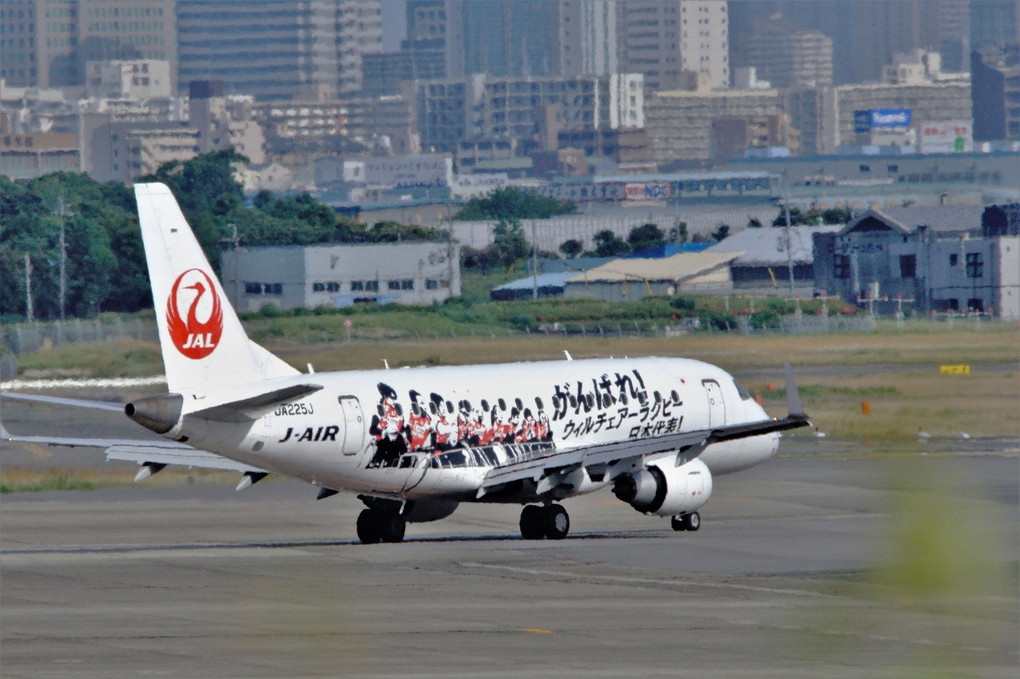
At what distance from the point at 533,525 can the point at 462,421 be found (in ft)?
8.72

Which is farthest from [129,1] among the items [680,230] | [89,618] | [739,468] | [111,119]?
[89,618]

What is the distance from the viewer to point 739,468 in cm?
3953

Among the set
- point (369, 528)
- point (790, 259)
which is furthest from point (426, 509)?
point (790, 259)

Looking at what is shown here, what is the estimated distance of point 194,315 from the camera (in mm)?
30672

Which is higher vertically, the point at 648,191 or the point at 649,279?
the point at 648,191

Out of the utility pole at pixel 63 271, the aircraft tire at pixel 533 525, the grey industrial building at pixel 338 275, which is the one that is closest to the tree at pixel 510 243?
the grey industrial building at pixel 338 275

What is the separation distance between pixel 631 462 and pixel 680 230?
96423mm

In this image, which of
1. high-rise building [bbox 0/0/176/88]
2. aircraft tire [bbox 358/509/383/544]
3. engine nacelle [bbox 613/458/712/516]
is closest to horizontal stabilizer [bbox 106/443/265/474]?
aircraft tire [bbox 358/509/383/544]

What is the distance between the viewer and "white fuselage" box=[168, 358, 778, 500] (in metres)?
31.2

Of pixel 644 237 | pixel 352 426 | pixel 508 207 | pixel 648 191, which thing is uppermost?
pixel 648 191

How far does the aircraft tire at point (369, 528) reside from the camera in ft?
114

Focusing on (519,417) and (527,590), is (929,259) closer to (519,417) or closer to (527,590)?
(519,417)

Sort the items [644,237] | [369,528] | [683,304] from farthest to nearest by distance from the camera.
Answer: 1. [644,237]
2. [683,304]
3. [369,528]

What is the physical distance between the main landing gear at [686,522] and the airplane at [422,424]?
0.04 m
